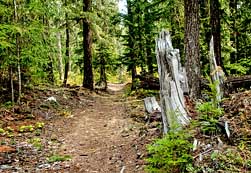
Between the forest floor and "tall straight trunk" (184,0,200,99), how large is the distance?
1815 millimetres

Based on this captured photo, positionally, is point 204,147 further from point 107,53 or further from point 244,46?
point 107,53

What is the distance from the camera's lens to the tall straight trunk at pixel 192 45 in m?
9.20

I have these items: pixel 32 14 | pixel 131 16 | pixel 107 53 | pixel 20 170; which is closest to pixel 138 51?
pixel 131 16

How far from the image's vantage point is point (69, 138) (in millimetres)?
9148

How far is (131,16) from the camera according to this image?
777 inches

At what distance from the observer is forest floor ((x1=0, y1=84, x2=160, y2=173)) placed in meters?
6.73

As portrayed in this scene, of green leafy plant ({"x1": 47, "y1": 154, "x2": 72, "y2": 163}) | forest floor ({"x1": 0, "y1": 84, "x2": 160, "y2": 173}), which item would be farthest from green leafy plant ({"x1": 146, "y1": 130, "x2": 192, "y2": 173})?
green leafy plant ({"x1": 47, "y1": 154, "x2": 72, "y2": 163})

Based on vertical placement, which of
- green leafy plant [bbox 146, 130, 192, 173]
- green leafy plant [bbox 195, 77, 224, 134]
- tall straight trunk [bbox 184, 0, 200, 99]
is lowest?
green leafy plant [bbox 146, 130, 192, 173]

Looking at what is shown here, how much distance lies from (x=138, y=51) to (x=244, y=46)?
5.96m

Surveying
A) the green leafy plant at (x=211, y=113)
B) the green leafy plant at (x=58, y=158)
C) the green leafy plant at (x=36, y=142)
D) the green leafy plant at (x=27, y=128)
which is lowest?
the green leafy plant at (x=58, y=158)

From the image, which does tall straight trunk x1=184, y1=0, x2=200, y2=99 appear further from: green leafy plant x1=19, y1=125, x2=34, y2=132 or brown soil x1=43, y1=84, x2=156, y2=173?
green leafy plant x1=19, y1=125, x2=34, y2=132

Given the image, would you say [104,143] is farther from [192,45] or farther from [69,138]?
[192,45]

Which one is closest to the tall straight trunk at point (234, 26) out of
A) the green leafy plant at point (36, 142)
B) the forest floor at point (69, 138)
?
the forest floor at point (69, 138)

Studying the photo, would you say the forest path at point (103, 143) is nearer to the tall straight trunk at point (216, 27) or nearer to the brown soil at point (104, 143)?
the brown soil at point (104, 143)
